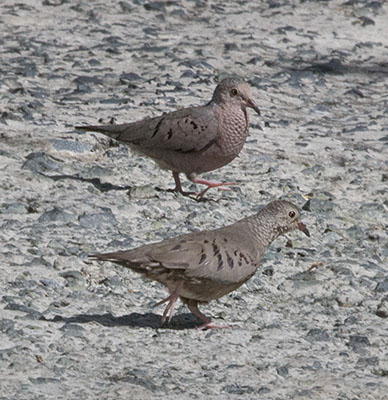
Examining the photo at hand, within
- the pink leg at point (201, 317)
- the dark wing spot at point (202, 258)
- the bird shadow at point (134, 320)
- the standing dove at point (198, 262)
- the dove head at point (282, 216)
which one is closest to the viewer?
the standing dove at point (198, 262)

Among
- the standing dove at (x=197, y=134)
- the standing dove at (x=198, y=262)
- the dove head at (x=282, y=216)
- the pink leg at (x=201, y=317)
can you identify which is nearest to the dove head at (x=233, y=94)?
the standing dove at (x=197, y=134)

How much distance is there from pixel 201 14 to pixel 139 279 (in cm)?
756

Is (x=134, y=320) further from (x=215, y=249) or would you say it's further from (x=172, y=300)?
(x=215, y=249)

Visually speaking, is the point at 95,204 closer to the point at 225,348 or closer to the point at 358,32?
the point at 225,348

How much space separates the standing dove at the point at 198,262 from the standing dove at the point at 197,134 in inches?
Answer: 72.7

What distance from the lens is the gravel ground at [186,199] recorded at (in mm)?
6039

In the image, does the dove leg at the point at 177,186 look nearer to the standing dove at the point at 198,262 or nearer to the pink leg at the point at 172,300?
the standing dove at the point at 198,262

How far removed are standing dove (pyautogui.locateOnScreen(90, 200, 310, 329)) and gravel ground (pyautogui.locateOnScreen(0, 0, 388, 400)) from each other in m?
0.27

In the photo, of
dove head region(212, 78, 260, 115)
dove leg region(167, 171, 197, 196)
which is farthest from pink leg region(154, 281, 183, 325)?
dove head region(212, 78, 260, 115)

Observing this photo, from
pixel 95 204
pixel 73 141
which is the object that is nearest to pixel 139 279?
pixel 95 204

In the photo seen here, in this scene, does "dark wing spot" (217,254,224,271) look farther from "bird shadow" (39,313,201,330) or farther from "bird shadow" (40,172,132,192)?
"bird shadow" (40,172,132,192)

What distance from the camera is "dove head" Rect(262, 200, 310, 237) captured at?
7004 millimetres

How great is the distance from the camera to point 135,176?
30.2 ft

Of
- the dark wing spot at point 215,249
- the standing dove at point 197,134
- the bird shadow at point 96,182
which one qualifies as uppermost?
the dark wing spot at point 215,249
